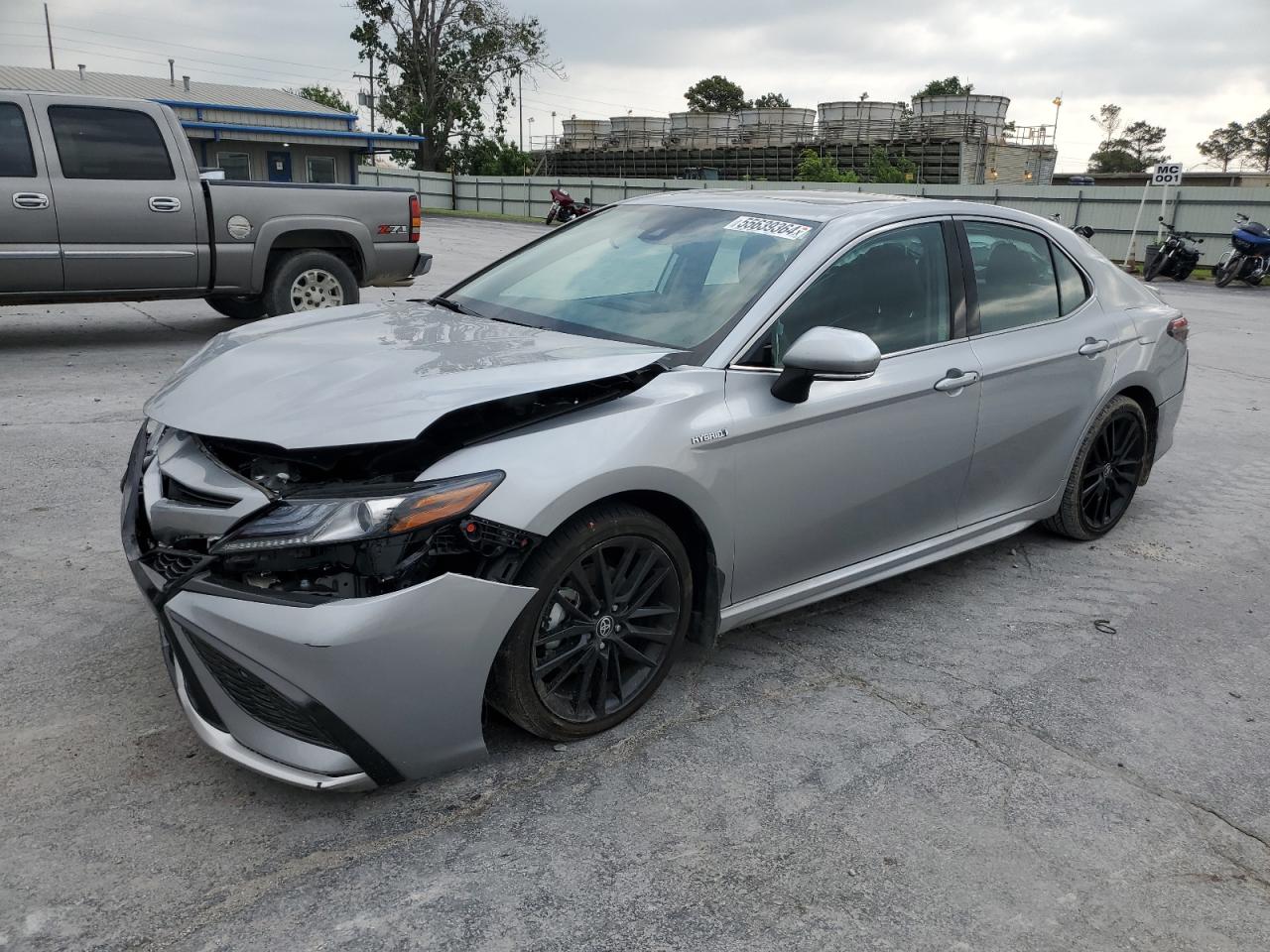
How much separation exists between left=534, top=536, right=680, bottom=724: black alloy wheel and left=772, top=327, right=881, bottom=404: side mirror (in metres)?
0.71

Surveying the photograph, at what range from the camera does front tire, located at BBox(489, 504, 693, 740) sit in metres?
2.92

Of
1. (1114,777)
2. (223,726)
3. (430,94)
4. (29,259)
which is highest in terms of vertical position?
(430,94)

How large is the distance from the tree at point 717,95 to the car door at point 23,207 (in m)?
98.3

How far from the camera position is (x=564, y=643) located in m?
3.08

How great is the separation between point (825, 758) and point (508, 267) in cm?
246

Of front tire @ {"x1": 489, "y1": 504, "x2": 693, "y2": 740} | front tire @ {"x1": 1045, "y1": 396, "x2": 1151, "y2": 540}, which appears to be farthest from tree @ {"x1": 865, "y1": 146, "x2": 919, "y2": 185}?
front tire @ {"x1": 489, "y1": 504, "x2": 693, "y2": 740}

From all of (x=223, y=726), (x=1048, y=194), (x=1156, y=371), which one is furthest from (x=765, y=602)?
(x=1048, y=194)

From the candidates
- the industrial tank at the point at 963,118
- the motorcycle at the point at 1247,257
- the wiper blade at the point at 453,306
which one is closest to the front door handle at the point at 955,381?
the wiper blade at the point at 453,306

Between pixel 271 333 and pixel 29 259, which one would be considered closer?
pixel 271 333

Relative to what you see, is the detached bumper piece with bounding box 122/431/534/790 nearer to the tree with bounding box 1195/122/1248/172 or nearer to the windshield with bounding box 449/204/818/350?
the windshield with bounding box 449/204/818/350

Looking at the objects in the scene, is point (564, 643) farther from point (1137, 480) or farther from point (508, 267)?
point (1137, 480)

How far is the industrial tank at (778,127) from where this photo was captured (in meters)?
60.1

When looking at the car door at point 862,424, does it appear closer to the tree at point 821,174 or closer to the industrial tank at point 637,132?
the tree at point 821,174

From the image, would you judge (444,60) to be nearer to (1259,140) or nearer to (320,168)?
(320,168)
